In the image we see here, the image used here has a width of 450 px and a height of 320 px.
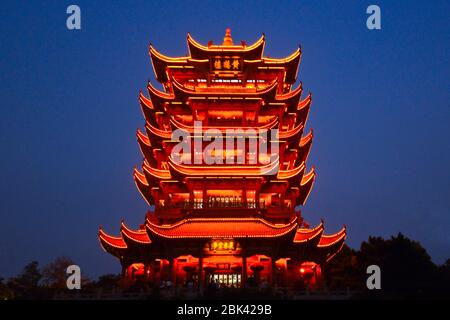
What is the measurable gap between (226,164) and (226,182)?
3.78 feet

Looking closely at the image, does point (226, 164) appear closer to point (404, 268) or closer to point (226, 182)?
point (226, 182)

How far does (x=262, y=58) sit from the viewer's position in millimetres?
36031

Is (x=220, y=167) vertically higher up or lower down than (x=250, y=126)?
lower down

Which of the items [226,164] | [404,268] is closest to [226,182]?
[226,164]

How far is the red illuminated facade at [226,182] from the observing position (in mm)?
29250

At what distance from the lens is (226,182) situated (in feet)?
105

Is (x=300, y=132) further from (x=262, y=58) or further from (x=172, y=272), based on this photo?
(x=172, y=272)

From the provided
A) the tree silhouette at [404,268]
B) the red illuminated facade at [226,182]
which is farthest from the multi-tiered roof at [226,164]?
the tree silhouette at [404,268]

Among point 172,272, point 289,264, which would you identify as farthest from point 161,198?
point 289,264

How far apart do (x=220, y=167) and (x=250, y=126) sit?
423 centimetres

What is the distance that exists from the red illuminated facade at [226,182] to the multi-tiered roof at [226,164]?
0.06 m

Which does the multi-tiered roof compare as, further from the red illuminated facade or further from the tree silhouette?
the tree silhouette

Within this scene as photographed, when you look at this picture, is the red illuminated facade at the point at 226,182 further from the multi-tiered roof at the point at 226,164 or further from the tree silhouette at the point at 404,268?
the tree silhouette at the point at 404,268
